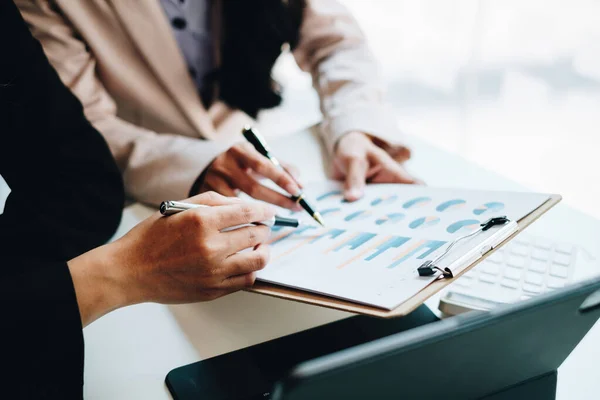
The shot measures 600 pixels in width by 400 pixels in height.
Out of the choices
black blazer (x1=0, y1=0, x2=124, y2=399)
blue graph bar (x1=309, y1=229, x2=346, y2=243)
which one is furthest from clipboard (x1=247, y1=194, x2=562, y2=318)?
black blazer (x1=0, y1=0, x2=124, y2=399)

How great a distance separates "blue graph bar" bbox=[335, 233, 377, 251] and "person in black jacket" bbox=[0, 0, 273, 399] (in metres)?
0.10

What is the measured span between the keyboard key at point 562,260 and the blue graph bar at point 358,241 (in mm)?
211

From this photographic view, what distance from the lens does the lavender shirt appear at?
3.24ft

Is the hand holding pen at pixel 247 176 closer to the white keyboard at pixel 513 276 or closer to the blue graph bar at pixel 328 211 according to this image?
the blue graph bar at pixel 328 211

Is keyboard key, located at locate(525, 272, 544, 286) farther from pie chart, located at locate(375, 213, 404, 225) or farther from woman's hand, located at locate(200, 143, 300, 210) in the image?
woman's hand, located at locate(200, 143, 300, 210)

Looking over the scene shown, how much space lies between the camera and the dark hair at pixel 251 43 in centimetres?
106

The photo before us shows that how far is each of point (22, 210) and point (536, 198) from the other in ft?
2.10

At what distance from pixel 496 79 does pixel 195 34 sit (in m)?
1.77

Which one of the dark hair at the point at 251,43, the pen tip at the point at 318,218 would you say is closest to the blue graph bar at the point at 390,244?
the pen tip at the point at 318,218

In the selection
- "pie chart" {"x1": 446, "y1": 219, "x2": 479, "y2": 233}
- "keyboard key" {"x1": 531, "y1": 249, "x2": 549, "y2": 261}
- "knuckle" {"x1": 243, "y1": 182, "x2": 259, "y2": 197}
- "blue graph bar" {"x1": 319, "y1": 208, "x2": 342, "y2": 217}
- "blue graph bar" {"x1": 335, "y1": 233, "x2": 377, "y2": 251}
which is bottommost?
"knuckle" {"x1": 243, "y1": 182, "x2": 259, "y2": 197}

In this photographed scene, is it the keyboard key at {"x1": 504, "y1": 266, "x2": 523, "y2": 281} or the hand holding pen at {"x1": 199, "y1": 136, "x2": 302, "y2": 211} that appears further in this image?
the hand holding pen at {"x1": 199, "y1": 136, "x2": 302, "y2": 211}

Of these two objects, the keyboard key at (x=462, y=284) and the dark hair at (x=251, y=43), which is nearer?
the keyboard key at (x=462, y=284)

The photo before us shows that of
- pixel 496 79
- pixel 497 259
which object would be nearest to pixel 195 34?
pixel 497 259

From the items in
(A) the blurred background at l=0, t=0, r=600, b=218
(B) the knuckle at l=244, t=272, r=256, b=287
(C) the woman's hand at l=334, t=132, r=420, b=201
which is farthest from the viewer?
(A) the blurred background at l=0, t=0, r=600, b=218
